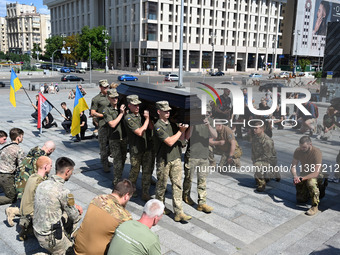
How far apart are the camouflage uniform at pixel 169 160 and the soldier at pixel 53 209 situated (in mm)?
1840

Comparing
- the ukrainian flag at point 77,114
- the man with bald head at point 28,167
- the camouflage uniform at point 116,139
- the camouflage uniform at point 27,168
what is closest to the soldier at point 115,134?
the camouflage uniform at point 116,139

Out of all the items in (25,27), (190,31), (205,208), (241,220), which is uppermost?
(25,27)

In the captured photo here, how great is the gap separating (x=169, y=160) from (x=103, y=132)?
306 centimetres

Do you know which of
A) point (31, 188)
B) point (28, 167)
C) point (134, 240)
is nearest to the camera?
point (134, 240)

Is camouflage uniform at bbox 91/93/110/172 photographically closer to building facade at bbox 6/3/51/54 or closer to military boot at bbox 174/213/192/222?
military boot at bbox 174/213/192/222

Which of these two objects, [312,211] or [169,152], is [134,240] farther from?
[312,211]

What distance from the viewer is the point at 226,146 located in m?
8.52

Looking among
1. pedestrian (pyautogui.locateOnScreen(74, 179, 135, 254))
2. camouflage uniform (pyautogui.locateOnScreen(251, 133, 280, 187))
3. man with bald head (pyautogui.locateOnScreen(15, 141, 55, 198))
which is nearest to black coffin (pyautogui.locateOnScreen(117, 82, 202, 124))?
camouflage uniform (pyautogui.locateOnScreen(251, 133, 280, 187))

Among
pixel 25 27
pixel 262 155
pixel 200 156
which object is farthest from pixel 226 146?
pixel 25 27

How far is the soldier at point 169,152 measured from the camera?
5.82 m

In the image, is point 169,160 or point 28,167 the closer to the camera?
point 28,167

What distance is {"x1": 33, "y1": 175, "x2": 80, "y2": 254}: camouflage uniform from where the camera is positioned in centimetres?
445

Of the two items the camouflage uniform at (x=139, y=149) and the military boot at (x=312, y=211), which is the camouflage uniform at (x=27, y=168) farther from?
the military boot at (x=312, y=211)

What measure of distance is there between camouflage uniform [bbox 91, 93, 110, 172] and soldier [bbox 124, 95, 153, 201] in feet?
5.94
